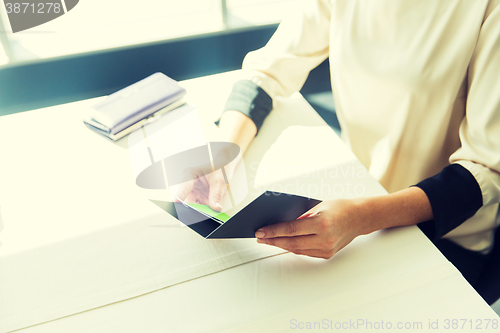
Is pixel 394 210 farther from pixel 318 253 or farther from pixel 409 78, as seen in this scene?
pixel 409 78

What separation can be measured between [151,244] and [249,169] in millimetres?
304

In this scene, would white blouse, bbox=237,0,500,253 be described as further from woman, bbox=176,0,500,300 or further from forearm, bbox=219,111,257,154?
forearm, bbox=219,111,257,154

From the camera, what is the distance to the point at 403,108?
939mm

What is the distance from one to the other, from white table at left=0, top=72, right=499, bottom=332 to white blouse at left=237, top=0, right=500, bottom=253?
0.48ft

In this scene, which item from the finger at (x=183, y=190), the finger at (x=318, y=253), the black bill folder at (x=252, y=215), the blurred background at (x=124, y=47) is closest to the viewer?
the black bill folder at (x=252, y=215)

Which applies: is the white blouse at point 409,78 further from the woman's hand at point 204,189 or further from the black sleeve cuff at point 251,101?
the woman's hand at point 204,189

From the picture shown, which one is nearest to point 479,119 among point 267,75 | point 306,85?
point 267,75

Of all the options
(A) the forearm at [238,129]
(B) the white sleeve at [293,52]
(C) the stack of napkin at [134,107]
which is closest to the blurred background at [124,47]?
(C) the stack of napkin at [134,107]

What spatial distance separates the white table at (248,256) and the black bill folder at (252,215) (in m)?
0.05

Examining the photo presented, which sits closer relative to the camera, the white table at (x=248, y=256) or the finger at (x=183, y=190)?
the white table at (x=248, y=256)

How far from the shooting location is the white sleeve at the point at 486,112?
0.76m

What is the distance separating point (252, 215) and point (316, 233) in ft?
0.49

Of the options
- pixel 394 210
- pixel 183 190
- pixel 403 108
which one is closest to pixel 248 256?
pixel 183 190

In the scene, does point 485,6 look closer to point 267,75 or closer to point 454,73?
point 454,73
